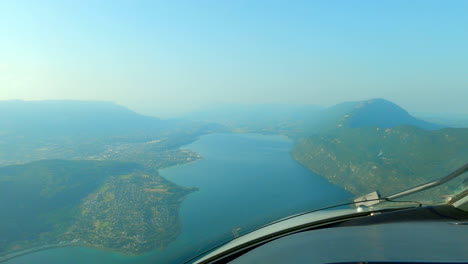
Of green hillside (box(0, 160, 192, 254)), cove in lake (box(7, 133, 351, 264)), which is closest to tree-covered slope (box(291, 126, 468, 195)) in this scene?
cove in lake (box(7, 133, 351, 264))

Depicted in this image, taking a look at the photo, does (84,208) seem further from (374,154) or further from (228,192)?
(374,154)

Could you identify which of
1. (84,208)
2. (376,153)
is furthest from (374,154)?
(84,208)

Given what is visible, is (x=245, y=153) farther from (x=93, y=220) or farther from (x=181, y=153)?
(x=93, y=220)

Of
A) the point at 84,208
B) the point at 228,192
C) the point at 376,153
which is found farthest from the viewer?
the point at 376,153

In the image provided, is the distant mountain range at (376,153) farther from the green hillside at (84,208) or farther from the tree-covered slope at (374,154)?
the green hillside at (84,208)

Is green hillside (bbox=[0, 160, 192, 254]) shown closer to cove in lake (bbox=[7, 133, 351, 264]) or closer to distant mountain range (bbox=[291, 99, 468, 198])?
cove in lake (bbox=[7, 133, 351, 264])
